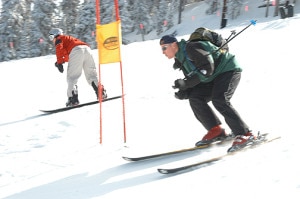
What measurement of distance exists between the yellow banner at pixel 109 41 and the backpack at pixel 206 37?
5.15ft

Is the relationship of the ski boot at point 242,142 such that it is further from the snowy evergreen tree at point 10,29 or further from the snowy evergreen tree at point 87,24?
the snowy evergreen tree at point 10,29

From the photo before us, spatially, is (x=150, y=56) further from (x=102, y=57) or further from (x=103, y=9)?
(x=103, y=9)

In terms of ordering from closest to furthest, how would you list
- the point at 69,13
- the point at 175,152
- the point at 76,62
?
1. the point at 175,152
2. the point at 76,62
3. the point at 69,13

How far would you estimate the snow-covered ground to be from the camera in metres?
3.91

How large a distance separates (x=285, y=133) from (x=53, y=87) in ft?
26.0

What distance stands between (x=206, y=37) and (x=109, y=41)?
70.9 inches

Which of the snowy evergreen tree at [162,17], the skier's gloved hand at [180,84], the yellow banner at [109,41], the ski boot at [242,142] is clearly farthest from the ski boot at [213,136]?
the snowy evergreen tree at [162,17]

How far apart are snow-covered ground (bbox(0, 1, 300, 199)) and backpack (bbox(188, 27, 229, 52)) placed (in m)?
1.32

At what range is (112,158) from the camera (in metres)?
5.41

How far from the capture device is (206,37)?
473 centimetres

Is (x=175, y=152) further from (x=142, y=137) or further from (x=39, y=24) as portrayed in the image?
(x=39, y=24)

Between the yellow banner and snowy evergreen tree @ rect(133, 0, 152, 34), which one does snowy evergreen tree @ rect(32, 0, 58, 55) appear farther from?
the yellow banner

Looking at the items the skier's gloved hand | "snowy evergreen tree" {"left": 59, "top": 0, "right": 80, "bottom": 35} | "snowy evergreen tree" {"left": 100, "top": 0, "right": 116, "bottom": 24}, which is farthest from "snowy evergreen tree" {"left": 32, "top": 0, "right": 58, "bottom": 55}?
the skier's gloved hand

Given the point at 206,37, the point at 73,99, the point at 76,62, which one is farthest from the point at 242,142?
the point at 73,99
